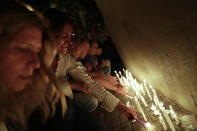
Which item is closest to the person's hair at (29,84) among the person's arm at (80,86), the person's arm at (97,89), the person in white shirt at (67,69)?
the person in white shirt at (67,69)

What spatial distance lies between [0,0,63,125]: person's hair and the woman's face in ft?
0.13

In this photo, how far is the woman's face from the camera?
4.29 feet

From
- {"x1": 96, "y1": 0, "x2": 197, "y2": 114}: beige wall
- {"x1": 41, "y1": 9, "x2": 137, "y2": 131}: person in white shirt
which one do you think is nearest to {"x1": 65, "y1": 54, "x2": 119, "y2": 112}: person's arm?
{"x1": 41, "y1": 9, "x2": 137, "y2": 131}: person in white shirt

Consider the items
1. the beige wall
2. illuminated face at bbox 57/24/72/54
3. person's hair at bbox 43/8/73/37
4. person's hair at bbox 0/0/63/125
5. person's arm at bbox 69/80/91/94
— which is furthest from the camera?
person's arm at bbox 69/80/91/94

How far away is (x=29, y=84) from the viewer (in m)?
1.95

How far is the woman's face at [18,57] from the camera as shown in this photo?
4.29ft

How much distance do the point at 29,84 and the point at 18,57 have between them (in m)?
0.68

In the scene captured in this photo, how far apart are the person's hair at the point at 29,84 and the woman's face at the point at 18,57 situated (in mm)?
41

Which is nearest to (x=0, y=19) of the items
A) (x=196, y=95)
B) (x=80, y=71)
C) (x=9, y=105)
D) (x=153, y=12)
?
(x=9, y=105)

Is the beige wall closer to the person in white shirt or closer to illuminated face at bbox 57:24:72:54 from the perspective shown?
the person in white shirt

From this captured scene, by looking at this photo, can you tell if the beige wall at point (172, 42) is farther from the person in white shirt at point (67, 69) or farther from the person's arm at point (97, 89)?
the person's arm at point (97, 89)

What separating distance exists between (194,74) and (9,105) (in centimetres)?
227

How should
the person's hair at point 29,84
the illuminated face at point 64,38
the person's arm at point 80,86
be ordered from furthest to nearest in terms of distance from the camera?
1. the person's arm at point 80,86
2. the illuminated face at point 64,38
3. the person's hair at point 29,84

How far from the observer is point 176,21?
6.30 feet
